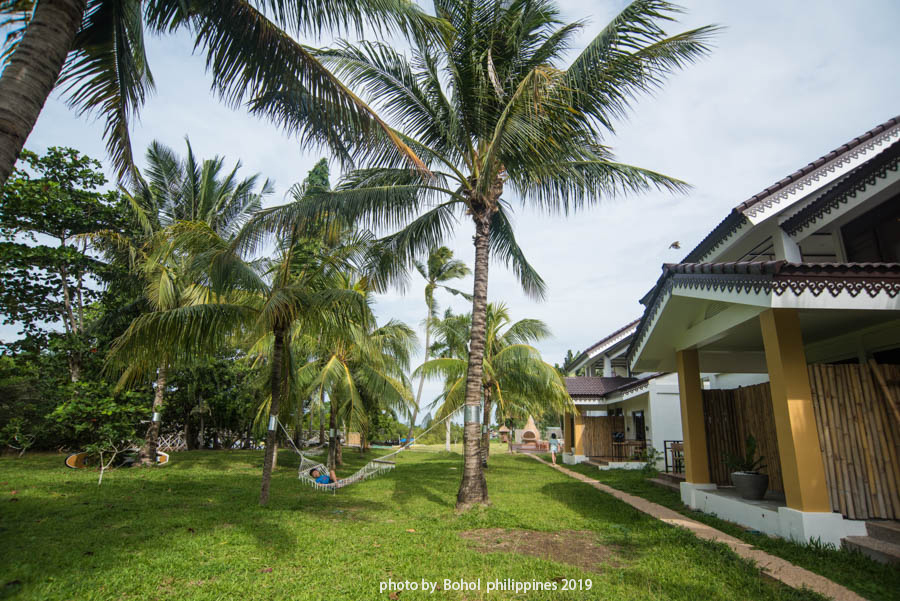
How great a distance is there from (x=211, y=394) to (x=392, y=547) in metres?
14.6

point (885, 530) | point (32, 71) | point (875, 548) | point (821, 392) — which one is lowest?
point (875, 548)

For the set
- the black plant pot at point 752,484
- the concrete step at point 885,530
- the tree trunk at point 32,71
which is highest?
the tree trunk at point 32,71

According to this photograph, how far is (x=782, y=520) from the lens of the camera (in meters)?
4.91

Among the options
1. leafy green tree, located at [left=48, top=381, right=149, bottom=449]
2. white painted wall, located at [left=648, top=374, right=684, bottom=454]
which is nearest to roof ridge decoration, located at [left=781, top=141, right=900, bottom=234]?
white painted wall, located at [left=648, top=374, right=684, bottom=454]

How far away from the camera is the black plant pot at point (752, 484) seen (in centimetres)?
580

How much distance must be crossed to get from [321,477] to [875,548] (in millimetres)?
8317

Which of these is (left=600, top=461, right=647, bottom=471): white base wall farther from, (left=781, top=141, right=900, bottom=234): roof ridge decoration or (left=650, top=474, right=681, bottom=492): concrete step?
(left=781, top=141, right=900, bottom=234): roof ridge decoration

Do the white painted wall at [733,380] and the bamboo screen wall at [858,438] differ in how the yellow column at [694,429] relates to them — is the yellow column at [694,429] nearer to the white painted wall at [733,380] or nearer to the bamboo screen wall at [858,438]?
the bamboo screen wall at [858,438]

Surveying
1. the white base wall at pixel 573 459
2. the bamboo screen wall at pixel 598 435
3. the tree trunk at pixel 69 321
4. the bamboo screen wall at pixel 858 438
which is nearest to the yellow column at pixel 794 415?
the bamboo screen wall at pixel 858 438

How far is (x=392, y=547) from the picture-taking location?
492 centimetres

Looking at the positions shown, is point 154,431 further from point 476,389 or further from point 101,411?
point 476,389

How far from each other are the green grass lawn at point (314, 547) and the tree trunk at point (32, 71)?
3239 millimetres

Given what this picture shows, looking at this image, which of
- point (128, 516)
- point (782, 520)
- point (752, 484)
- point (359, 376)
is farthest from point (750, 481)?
point (359, 376)

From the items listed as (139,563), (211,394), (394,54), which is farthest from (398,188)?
(211,394)
